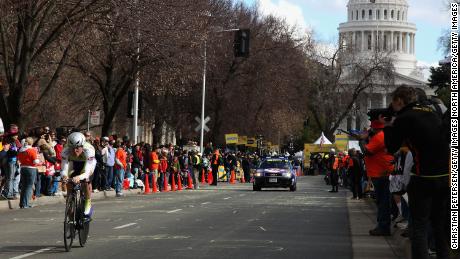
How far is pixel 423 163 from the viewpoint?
9.86m

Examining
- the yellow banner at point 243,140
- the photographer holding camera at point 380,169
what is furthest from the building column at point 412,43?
the photographer holding camera at point 380,169

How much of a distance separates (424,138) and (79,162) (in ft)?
22.4

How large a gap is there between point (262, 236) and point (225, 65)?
47741 millimetres

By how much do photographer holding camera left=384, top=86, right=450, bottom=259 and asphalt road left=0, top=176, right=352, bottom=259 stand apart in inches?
175

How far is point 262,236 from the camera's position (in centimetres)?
1748

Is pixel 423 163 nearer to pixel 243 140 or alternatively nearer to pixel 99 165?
pixel 99 165

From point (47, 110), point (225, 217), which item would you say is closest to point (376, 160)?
point (225, 217)

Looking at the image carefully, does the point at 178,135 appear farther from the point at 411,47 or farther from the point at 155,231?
the point at 411,47

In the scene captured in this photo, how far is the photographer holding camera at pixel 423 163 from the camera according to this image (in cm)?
978

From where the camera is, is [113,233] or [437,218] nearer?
[437,218]

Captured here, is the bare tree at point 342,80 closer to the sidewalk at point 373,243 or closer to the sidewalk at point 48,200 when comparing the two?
the sidewalk at point 48,200

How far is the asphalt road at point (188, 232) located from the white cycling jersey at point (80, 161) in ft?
3.58

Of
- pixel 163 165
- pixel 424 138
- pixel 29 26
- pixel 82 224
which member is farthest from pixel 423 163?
pixel 163 165

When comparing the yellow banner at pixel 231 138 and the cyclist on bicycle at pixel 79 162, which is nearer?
the cyclist on bicycle at pixel 79 162
